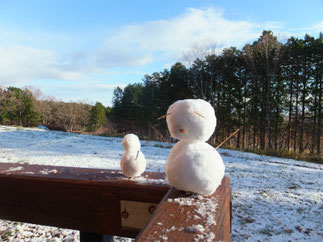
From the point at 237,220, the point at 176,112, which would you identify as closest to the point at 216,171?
the point at 176,112

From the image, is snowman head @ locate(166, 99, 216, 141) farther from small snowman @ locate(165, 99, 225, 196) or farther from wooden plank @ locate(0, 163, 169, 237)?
wooden plank @ locate(0, 163, 169, 237)

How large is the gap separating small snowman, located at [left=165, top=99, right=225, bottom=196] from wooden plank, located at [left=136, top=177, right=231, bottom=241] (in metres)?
0.04

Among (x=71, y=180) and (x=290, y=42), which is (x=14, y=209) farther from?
(x=290, y=42)

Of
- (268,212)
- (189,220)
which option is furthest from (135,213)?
(268,212)

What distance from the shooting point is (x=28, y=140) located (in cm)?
912

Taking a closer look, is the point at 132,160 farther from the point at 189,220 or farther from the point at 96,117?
the point at 96,117

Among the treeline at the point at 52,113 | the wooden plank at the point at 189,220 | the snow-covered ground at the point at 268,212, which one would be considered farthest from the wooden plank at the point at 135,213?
the treeline at the point at 52,113

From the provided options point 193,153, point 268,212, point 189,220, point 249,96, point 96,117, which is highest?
point 249,96

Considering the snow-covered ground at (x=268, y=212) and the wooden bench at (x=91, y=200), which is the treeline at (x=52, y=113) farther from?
the wooden bench at (x=91, y=200)

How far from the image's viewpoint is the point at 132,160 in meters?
0.98

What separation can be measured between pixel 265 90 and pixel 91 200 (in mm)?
13156

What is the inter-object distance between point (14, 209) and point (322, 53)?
545 inches

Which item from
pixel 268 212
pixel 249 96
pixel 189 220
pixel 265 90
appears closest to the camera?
pixel 189 220

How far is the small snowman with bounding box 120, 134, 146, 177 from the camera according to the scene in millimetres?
951
